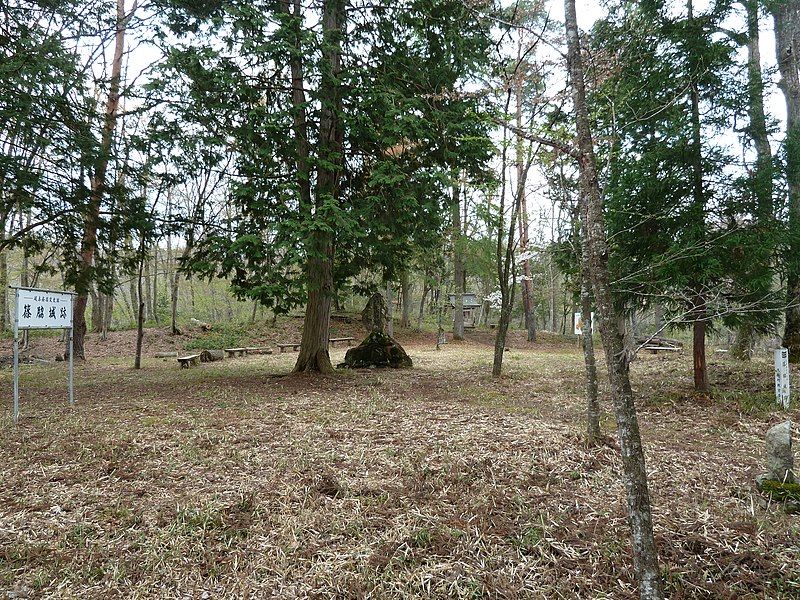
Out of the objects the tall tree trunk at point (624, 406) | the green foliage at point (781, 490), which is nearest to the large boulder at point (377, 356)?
the green foliage at point (781, 490)

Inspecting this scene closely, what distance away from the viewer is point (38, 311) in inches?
214

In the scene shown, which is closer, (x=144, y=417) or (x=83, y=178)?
(x=144, y=417)

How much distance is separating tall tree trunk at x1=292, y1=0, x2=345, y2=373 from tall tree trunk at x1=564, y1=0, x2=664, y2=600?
4.87 metres

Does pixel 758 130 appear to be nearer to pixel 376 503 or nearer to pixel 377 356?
pixel 376 503

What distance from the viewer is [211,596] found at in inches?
93.4

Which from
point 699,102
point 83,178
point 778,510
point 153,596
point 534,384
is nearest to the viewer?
point 153,596

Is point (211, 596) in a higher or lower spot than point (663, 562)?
lower

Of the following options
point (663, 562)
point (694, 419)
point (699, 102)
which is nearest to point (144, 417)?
point (663, 562)

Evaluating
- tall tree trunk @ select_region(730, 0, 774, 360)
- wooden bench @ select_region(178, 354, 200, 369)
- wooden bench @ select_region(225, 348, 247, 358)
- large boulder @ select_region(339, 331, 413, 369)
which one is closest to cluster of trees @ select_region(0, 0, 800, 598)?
tall tree trunk @ select_region(730, 0, 774, 360)

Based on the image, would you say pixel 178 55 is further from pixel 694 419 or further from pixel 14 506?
pixel 694 419

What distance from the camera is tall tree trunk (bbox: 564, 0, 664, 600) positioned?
199cm

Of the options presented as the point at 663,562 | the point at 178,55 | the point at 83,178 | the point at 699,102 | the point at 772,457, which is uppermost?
the point at 178,55

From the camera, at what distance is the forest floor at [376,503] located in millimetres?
2426

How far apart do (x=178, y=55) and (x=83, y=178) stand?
2.53m
